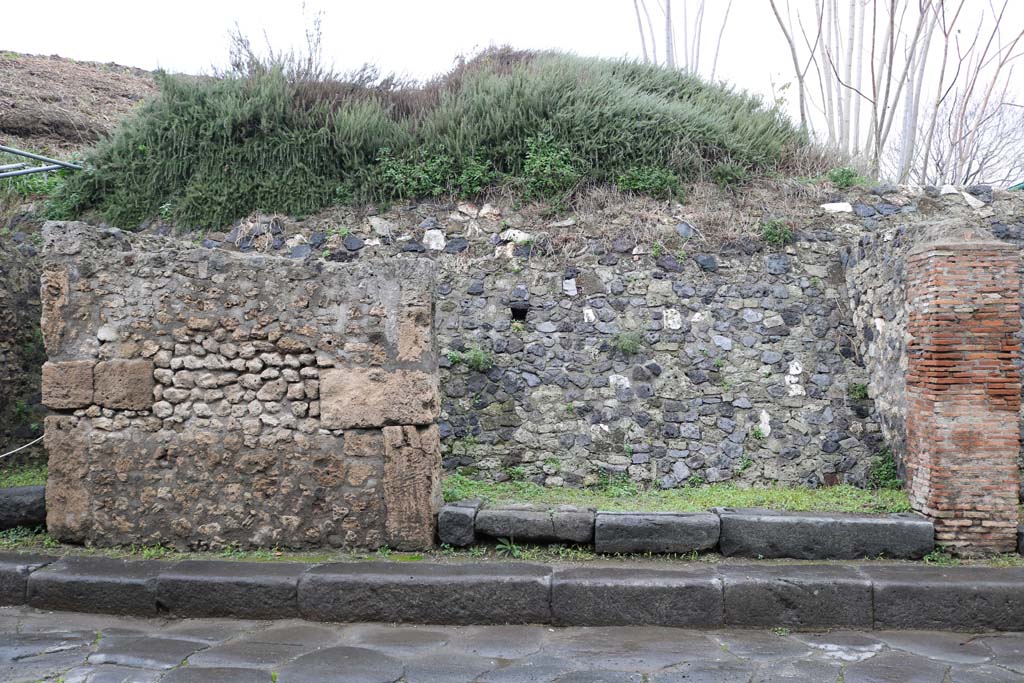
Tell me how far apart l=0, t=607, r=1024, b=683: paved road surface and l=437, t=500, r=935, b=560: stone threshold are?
2.15ft

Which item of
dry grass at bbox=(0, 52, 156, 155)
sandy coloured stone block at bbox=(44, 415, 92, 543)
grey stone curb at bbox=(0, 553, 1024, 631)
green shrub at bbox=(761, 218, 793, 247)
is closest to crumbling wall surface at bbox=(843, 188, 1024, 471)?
green shrub at bbox=(761, 218, 793, 247)

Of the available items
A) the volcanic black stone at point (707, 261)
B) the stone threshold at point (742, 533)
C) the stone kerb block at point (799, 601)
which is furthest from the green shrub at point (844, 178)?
the stone kerb block at point (799, 601)

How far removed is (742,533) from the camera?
5.19 m

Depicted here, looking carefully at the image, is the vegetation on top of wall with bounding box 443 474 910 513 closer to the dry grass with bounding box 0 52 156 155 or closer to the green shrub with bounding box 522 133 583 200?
the green shrub with bounding box 522 133 583 200

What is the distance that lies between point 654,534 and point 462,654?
62.5 inches

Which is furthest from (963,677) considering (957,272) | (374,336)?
(374,336)

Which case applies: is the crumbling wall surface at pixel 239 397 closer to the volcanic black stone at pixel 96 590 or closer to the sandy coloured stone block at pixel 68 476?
the sandy coloured stone block at pixel 68 476

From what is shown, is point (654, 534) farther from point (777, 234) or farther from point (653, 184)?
point (653, 184)

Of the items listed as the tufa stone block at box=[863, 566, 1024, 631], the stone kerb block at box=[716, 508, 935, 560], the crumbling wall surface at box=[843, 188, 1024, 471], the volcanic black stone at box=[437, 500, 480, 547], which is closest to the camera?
the tufa stone block at box=[863, 566, 1024, 631]

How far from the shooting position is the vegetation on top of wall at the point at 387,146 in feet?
29.5

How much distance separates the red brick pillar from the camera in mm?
5199

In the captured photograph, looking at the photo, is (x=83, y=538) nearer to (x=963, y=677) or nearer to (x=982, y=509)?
(x=963, y=677)

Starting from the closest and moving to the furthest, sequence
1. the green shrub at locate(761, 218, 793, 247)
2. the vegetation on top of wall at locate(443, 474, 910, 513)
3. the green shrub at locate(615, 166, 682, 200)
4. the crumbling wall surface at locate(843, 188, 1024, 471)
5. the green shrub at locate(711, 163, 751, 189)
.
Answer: the vegetation on top of wall at locate(443, 474, 910, 513)
the crumbling wall surface at locate(843, 188, 1024, 471)
the green shrub at locate(761, 218, 793, 247)
the green shrub at locate(615, 166, 682, 200)
the green shrub at locate(711, 163, 751, 189)

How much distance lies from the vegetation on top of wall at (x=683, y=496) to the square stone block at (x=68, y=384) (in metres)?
2.59
